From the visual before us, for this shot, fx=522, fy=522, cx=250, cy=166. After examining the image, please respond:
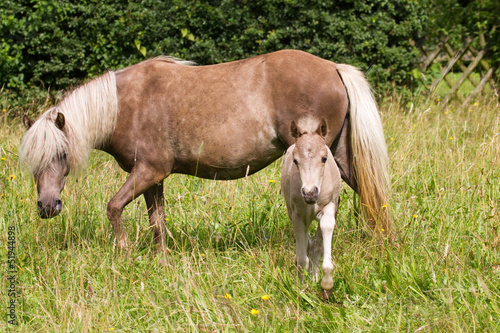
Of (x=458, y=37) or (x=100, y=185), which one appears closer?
(x=100, y=185)

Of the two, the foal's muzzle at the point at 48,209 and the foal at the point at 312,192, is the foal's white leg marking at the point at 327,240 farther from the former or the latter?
the foal's muzzle at the point at 48,209

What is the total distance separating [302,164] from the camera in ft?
9.49

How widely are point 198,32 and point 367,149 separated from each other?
13.5 ft

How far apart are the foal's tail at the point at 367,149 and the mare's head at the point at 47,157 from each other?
2154 mm

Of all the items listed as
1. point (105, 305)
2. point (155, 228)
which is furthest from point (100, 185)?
point (105, 305)

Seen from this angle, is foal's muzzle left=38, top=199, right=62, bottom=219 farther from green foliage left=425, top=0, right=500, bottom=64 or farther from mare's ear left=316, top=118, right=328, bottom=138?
green foliage left=425, top=0, right=500, bottom=64

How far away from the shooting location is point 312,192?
2783mm

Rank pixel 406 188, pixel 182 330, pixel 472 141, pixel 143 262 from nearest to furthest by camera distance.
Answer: pixel 182 330 < pixel 143 262 < pixel 406 188 < pixel 472 141

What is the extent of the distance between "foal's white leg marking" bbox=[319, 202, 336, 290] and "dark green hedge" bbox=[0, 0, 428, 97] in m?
4.29

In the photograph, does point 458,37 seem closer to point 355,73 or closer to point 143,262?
point 355,73

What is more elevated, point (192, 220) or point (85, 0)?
point (85, 0)

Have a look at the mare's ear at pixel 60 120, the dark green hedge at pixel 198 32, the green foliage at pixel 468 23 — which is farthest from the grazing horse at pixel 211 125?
the green foliage at pixel 468 23

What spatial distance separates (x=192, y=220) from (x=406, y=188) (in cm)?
198

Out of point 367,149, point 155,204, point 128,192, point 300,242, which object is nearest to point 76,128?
point 128,192
